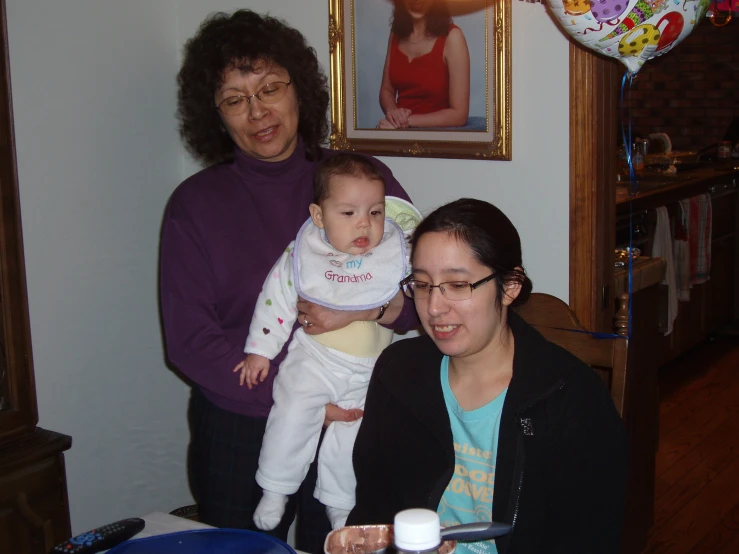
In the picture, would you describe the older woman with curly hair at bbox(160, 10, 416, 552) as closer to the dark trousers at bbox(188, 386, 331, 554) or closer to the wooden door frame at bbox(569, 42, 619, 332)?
the dark trousers at bbox(188, 386, 331, 554)

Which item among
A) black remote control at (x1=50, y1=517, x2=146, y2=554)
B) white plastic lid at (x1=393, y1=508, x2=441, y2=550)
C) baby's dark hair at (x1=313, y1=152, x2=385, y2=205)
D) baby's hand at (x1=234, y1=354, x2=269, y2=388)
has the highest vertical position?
baby's dark hair at (x1=313, y1=152, x2=385, y2=205)

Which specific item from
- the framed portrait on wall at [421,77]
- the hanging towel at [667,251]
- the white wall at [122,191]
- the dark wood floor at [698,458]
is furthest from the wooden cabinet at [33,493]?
the hanging towel at [667,251]

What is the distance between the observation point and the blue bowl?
50.0 inches

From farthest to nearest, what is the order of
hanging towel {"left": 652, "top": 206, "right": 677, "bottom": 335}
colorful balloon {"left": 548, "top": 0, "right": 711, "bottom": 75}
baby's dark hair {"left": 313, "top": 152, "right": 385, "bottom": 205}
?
1. hanging towel {"left": 652, "top": 206, "right": 677, "bottom": 335}
2. baby's dark hair {"left": 313, "top": 152, "right": 385, "bottom": 205}
3. colorful balloon {"left": 548, "top": 0, "right": 711, "bottom": 75}

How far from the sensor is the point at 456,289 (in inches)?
59.9

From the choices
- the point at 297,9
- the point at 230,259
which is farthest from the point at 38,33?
the point at 230,259

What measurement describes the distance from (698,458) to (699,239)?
62.7 inches

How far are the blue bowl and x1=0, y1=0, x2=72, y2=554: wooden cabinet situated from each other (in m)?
0.94

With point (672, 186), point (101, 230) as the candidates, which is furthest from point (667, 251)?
point (101, 230)

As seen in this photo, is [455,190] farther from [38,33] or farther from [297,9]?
[38,33]

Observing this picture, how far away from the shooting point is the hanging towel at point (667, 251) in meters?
4.41

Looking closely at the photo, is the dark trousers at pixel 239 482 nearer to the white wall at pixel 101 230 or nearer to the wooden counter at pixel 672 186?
the white wall at pixel 101 230

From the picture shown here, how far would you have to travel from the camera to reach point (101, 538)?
1329 millimetres

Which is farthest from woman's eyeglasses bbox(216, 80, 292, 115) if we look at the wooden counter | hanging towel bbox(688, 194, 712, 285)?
hanging towel bbox(688, 194, 712, 285)
